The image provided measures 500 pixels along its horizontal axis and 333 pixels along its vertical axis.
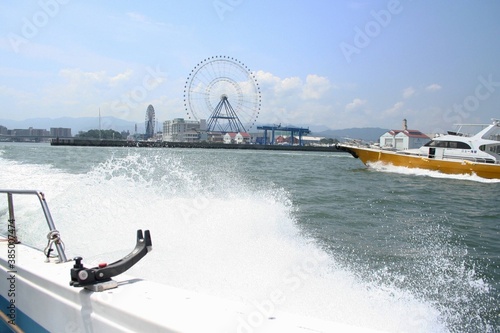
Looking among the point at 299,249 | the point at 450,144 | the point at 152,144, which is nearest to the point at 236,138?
the point at 152,144

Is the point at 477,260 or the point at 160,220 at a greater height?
the point at 160,220

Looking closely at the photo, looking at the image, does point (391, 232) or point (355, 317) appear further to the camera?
point (391, 232)

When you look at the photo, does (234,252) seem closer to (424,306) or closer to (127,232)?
(127,232)

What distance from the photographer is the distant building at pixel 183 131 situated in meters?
111

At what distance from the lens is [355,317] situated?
3.73 meters

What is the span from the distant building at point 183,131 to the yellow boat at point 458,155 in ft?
276

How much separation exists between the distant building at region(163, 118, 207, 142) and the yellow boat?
84132mm

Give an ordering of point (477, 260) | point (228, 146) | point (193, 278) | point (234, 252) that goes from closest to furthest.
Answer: point (193, 278) < point (234, 252) < point (477, 260) < point (228, 146)

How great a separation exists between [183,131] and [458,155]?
9583 centimetres

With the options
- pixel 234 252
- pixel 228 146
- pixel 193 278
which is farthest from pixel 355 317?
pixel 228 146

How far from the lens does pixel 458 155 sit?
27953mm

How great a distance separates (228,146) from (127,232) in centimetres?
8675

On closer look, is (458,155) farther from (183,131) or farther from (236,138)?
(183,131)

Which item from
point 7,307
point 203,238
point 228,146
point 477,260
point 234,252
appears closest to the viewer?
point 7,307
